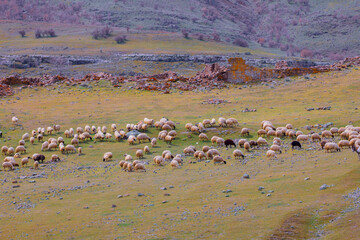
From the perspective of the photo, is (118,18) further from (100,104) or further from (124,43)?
(100,104)

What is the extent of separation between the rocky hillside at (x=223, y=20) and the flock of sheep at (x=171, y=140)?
81.0 metres

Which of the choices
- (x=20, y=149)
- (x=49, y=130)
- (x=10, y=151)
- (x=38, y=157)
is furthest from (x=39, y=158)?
(x=49, y=130)

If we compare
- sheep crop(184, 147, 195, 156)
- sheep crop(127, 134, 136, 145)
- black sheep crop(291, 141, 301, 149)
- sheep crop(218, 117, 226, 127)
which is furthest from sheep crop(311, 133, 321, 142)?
sheep crop(127, 134, 136, 145)

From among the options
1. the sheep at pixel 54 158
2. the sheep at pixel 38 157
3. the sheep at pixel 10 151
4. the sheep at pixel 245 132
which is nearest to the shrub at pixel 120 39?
the sheep at pixel 245 132

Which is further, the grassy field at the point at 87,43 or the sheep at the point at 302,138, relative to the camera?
the grassy field at the point at 87,43

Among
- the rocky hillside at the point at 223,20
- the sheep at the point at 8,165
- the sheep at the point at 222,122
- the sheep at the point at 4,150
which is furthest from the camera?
the rocky hillside at the point at 223,20

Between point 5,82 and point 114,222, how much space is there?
37688 millimetres

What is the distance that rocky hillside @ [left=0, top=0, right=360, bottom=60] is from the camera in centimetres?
12106

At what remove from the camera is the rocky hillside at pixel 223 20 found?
121m

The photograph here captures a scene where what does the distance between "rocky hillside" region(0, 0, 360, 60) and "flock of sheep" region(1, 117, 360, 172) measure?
80968 mm

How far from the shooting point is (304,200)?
14.1 metres

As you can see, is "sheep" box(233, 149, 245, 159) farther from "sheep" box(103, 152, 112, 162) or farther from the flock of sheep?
"sheep" box(103, 152, 112, 162)

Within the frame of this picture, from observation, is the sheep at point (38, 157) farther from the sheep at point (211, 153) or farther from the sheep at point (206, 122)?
the sheep at point (206, 122)

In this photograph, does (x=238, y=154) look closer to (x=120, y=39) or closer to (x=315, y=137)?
(x=315, y=137)
